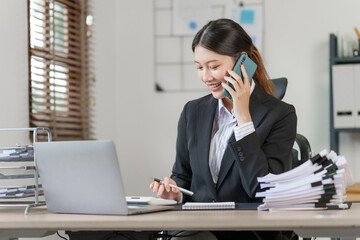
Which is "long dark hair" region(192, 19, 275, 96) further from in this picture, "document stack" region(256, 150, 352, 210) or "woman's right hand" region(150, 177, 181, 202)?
"document stack" region(256, 150, 352, 210)

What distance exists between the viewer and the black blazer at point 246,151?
1739 millimetres

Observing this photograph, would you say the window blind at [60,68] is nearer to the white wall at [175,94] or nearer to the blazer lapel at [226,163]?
the white wall at [175,94]

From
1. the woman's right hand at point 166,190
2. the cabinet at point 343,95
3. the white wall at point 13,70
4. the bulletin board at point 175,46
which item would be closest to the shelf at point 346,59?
the cabinet at point 343,95

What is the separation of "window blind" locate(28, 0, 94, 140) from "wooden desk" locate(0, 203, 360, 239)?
174 cm

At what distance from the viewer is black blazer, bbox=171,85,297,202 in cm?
174

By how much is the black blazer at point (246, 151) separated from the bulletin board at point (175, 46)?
2.15 metres

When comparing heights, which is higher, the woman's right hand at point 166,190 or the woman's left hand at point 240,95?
the woman's left hand at point 240,95

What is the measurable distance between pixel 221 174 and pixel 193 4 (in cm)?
248

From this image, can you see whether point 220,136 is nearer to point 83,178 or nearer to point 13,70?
point 83,178

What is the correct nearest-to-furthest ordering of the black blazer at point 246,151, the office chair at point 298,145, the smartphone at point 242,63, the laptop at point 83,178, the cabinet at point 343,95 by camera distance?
1. the laptop at point 83,178
2. the black blazer at point 246,151
3. the smartphone at point 242,63
4. the office chair at point 298,145
5. the cabinet at point 343,95

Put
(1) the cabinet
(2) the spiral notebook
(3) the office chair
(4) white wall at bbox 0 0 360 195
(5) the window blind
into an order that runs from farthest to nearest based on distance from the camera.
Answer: (4) white wall at bbox 0 0 360 195, (1) the cabinet, (5) the window blind, (3) the office chair, (2) the spiral notebook

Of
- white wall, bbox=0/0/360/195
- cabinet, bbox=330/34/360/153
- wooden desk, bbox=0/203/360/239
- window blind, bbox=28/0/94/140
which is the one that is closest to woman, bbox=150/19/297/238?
wooden desk, bbox=0/203/360/239

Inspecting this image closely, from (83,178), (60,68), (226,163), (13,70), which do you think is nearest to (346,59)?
(60,68)

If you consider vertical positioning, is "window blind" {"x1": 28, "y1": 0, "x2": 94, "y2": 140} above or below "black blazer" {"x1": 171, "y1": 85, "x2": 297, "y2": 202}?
above
